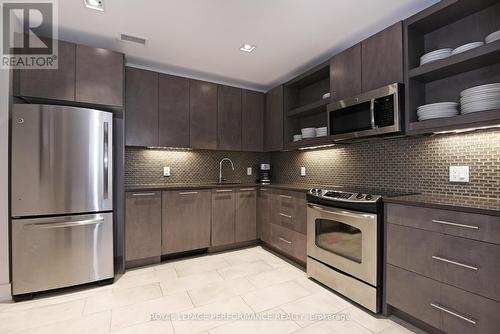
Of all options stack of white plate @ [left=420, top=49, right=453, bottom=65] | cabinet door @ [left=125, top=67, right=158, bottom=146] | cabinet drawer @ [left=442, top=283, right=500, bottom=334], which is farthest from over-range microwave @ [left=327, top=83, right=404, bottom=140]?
cabinet door @ [left=125, top=67, right=158, bottom=146]

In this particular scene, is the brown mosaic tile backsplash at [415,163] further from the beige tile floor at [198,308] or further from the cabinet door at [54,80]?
the cabinet door at [54,80]

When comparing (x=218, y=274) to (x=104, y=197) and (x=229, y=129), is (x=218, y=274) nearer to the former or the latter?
(x=104, y=197)

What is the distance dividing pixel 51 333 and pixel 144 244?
3.73 ft

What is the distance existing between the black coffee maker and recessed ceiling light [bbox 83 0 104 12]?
2.76m

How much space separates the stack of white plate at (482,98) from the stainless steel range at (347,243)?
843 mm

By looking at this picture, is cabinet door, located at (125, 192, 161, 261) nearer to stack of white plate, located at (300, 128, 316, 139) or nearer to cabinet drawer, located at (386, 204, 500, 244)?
stack of white plate, located at (300, 128, 316, 139)

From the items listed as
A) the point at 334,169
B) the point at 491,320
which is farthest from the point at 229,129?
the point at 491,320

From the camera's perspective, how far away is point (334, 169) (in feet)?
9.72

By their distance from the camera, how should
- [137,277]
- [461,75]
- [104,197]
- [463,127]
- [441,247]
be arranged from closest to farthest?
[441,247]
[463,127]
[461,75]
[104,197]
[137,277]

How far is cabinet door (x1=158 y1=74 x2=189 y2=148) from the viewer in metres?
3.02

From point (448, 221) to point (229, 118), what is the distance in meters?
2.78

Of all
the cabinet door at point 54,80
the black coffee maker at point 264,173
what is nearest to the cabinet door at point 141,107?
the cabinet door at point 54,80

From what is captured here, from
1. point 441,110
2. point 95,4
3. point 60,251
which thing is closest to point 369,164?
point 441,110

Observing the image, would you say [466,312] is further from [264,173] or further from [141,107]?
[141,107]
